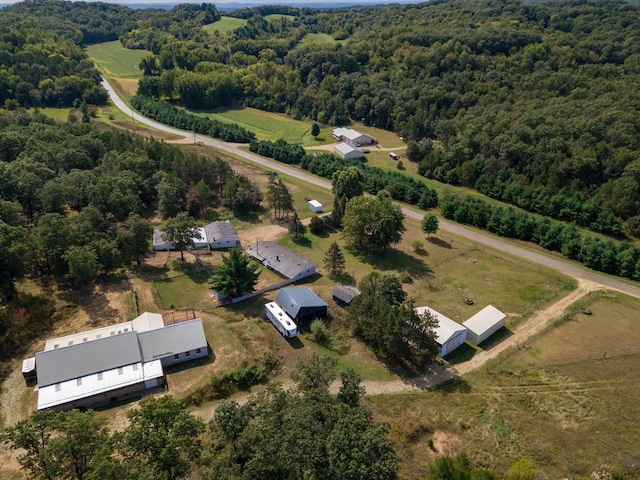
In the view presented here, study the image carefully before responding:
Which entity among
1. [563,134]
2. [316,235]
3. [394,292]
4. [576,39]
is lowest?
[316,235]

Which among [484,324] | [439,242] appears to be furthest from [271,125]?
[484,324]

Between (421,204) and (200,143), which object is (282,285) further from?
(200,143)

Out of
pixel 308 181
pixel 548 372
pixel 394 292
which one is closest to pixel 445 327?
pixel 394 292

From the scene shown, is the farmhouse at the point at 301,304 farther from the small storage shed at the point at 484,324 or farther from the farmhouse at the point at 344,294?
the small storage shed at the point at 484,324

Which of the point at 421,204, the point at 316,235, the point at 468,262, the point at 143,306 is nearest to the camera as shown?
the point at 143,306

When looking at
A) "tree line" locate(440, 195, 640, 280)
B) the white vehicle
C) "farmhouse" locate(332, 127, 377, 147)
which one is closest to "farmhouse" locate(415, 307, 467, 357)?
the white vehicle

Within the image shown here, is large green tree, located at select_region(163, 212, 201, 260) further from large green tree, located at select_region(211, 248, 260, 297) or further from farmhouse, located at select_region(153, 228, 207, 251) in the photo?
large green tree, located at select_region(211, 248, 260, 297)
